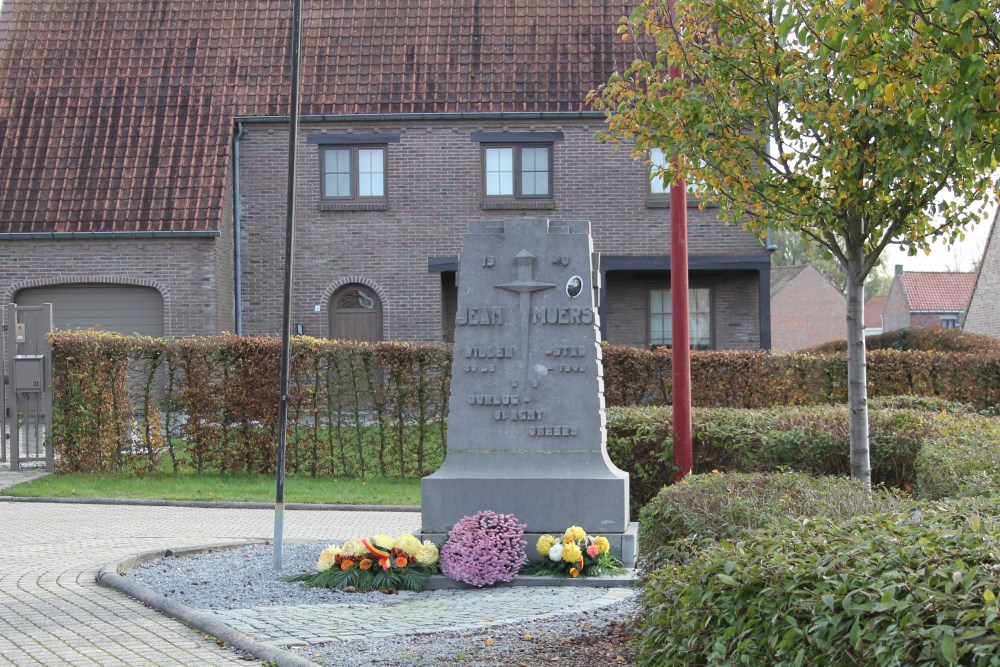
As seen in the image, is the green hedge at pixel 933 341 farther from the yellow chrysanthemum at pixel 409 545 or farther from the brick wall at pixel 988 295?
the brick wall at pixel 988 295

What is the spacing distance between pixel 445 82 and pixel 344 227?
153 inches

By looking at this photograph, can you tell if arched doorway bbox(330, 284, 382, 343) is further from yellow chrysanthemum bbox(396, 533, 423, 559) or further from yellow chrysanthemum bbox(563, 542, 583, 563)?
yellow chrysanthemum bbox(563, 542, 583, 563)

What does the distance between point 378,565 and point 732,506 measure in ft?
10.9

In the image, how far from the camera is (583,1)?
26391 millimetres

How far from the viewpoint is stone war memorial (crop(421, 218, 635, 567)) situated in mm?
9141

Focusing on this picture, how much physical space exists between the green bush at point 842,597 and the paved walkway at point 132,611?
2.73 metres

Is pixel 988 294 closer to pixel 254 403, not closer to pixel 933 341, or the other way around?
pixel 933 341

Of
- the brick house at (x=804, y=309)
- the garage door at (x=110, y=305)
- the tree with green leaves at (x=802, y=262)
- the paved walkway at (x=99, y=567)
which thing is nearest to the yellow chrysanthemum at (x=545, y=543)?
the paved walkway at (x=99, y=567)

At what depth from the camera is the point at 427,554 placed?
8.77 meters

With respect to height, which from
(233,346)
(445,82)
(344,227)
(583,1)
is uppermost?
(583,1)

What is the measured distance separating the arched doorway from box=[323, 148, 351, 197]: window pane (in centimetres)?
208

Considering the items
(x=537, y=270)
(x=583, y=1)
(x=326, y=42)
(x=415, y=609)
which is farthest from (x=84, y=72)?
(x=415, y=609)

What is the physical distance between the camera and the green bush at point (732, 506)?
19.6 feet

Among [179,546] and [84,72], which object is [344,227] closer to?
[84,72]
